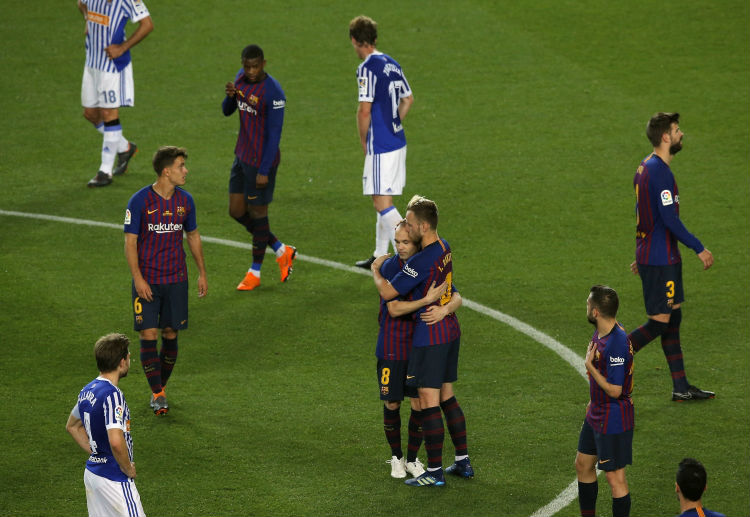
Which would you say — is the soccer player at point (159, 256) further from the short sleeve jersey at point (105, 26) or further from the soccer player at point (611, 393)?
the short sleeve jersey at point (105, 26)

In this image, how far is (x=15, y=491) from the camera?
7270 mm

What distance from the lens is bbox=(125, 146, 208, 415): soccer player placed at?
8.14 meters

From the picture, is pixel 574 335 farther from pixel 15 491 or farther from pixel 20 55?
pixel 20 55

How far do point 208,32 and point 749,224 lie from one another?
1093 cm

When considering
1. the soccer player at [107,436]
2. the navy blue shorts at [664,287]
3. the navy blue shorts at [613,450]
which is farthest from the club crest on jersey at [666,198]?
the soccer player at [107,436]

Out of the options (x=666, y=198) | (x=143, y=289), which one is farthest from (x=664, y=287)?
(x=143, y=289)

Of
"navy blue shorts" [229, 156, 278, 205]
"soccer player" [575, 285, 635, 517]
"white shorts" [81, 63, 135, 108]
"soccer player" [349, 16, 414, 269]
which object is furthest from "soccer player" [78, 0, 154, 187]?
"soccer player" [575, 285, 635, 517]

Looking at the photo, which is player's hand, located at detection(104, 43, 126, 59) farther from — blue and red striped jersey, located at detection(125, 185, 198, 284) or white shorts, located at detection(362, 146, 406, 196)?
blue and red striped jersey, located at detection(125, 185, 198, 284)

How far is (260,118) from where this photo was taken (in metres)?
10.8

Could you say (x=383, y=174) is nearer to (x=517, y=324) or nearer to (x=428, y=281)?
(x=517, y=324)

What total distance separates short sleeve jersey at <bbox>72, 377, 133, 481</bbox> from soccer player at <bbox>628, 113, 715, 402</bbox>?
438cm

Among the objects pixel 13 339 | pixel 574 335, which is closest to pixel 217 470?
pixel 13 339

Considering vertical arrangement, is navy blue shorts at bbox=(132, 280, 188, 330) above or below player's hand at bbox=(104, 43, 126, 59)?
below

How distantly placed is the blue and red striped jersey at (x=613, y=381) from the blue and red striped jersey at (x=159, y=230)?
336 cm
